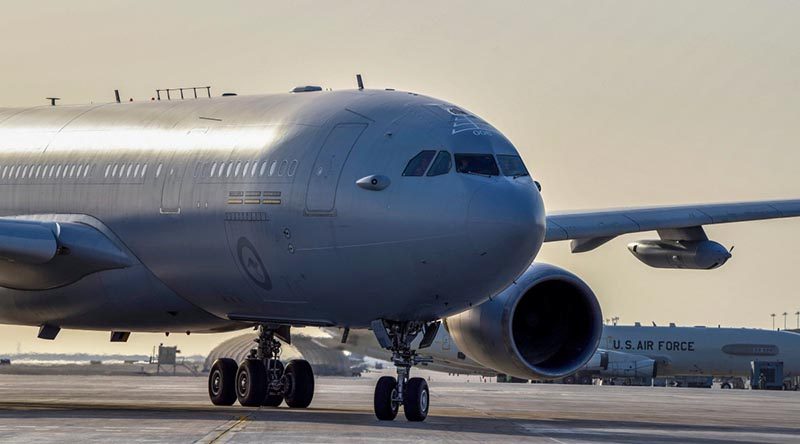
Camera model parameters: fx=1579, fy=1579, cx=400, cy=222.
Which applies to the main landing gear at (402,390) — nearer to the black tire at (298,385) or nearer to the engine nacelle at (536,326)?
the engine nacelle at (536,326)

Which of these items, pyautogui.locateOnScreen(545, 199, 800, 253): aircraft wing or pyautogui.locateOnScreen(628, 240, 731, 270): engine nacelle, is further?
pyautogui.locateOnScreen(628, 240, 731, 270): engine nacelle

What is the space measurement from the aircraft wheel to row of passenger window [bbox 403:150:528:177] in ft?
25.4

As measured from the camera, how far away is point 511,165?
2591cm

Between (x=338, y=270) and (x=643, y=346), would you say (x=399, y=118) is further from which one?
(x=643, y=346)

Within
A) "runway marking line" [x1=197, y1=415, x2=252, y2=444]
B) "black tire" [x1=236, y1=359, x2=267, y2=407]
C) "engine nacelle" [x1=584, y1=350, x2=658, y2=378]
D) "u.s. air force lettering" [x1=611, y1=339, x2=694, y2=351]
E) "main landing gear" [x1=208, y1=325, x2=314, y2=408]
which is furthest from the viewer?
"u.s. air force lettering" [x1=611, y1=339, x2=694, y2=351]

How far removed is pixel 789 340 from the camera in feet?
324

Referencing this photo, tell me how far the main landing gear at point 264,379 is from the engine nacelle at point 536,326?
3.30 metres

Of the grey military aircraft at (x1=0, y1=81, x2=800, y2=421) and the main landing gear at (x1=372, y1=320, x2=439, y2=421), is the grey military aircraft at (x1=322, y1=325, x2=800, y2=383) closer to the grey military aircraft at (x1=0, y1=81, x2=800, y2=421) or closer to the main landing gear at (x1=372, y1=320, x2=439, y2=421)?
the grey military aircraft at (x1=0, y1=81, x2=800, y2=421)

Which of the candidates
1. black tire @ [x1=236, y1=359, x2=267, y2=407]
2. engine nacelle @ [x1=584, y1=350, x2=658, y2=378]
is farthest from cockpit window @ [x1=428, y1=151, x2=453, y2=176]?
engine nacelle @ [x1=584, y1=350, x2=658, y2=378]

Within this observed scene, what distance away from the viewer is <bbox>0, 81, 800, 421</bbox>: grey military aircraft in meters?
25.2

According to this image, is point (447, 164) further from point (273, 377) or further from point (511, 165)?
point (273, 377)

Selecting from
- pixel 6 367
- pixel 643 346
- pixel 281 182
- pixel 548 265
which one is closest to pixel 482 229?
pixel 281 182

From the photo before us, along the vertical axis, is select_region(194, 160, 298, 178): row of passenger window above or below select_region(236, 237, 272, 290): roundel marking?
above

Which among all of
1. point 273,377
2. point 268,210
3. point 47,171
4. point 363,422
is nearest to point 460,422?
point 363,422
